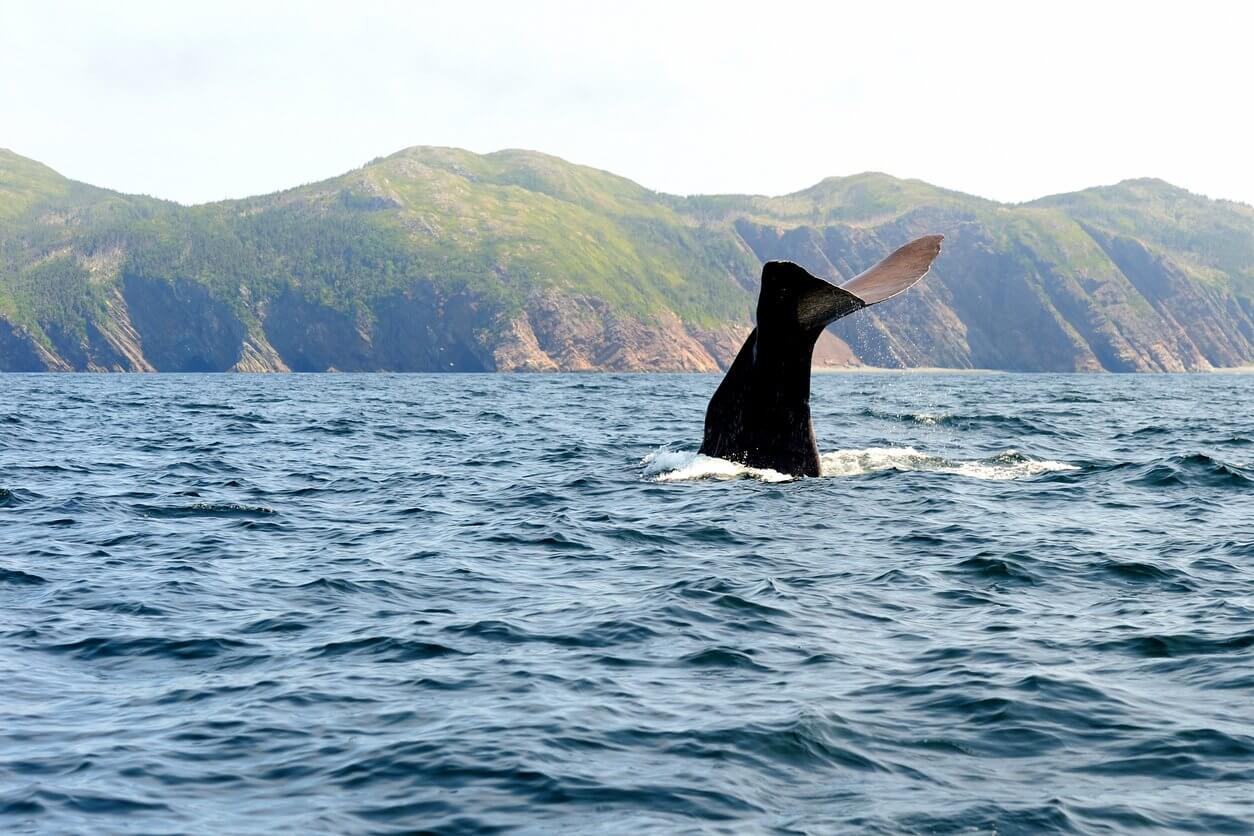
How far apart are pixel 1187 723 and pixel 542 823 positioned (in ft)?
13.5

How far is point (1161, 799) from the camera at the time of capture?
6.43m

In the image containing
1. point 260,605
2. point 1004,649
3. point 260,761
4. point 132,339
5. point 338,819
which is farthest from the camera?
point 132,339

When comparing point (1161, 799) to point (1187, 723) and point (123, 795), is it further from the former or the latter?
point (123, 795)

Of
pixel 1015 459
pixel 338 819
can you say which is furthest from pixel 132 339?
pixel 338 819

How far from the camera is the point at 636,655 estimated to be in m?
9.38

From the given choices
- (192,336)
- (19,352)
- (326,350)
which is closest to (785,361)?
(19,352)

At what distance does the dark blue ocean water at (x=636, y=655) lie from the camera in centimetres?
647

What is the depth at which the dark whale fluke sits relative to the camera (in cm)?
1438

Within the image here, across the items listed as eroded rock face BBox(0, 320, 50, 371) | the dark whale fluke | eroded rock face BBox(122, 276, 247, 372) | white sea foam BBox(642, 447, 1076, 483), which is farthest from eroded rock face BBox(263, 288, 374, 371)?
the dark whale fluke

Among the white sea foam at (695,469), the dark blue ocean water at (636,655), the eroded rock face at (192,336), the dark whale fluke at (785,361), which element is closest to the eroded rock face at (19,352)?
the eroded rock face at (192,336)

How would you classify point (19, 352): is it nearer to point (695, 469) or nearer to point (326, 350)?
point (326, 350)

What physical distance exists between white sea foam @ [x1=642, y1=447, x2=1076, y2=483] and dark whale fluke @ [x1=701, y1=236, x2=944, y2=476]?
9.1 inches

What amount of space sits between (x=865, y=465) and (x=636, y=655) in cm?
1178

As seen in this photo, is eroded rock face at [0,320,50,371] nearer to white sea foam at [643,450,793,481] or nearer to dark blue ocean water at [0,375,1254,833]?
dark blue ocean water at [0,375,1254,833]
